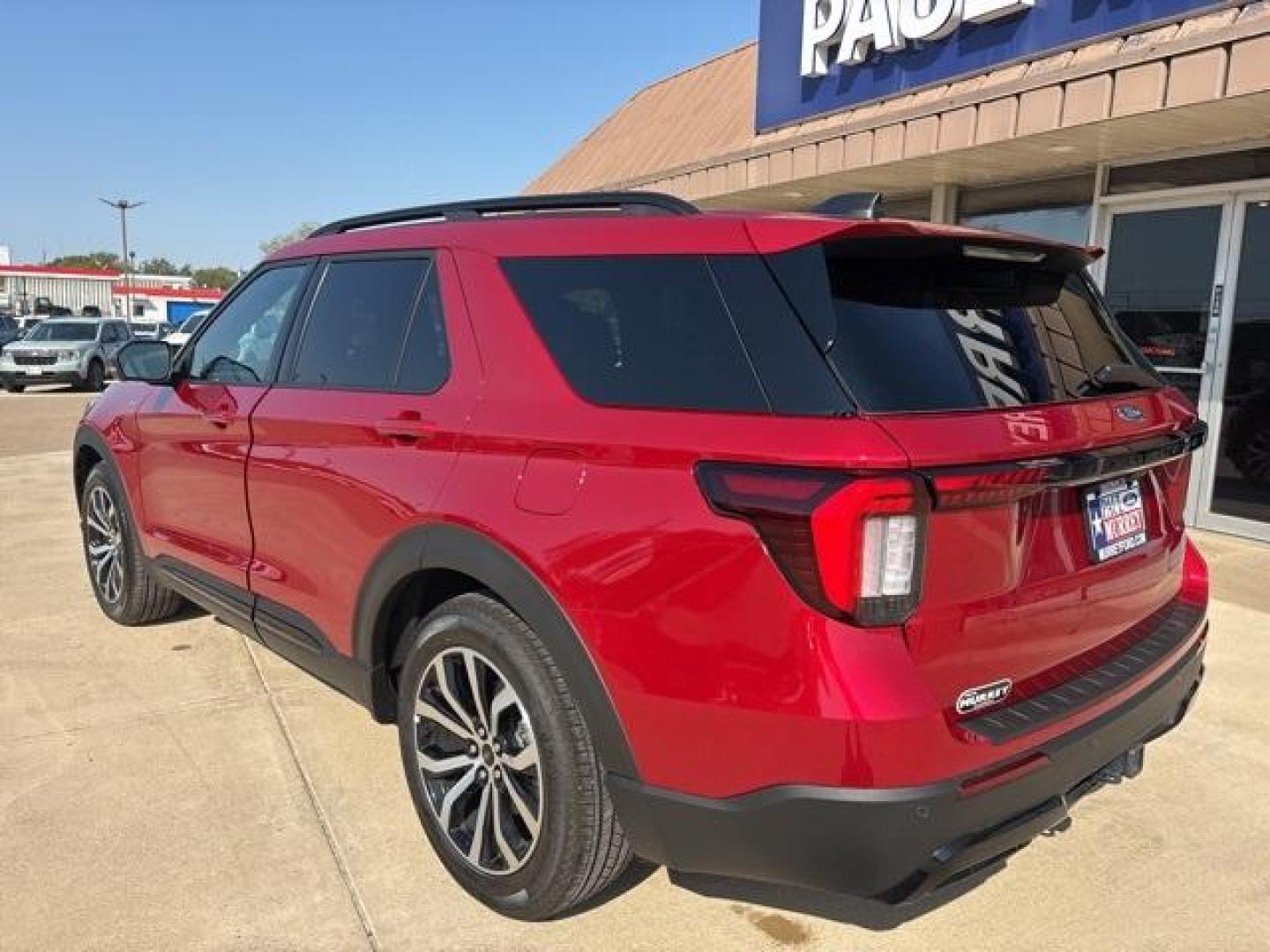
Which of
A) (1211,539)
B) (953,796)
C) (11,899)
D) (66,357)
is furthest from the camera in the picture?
(66,357)

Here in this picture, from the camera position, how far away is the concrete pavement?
247 centimetres

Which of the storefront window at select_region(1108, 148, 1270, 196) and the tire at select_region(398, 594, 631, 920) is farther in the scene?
the storefront window at select_region(1108, 148, 1270, 196)

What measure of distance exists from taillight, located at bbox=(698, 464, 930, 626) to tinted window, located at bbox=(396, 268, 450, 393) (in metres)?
1.19

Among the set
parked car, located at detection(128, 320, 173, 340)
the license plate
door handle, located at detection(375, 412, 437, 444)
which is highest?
door handle, located at detection(375, 412, 437, 444)

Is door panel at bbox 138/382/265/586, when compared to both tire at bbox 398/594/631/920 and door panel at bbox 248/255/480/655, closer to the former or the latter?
door panel at bbox 248/255/480/655

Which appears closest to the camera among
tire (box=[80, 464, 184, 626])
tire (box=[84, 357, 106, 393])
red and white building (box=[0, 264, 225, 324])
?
tire (box=[80, 464, 184, 626])

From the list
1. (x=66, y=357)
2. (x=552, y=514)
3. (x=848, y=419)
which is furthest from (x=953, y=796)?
(x=66, y=357)

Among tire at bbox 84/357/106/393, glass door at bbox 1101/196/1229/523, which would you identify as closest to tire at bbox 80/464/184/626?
glass door at bbox 1101/196/1229/523

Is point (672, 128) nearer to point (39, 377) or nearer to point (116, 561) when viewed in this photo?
point (116, 561)

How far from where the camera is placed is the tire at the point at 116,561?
4488 mm

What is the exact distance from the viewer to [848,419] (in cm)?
186

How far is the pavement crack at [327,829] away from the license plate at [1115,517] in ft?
6.55

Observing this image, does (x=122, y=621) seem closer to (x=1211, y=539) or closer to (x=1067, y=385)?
(x=1067, y=385)

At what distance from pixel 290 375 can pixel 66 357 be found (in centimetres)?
2050
